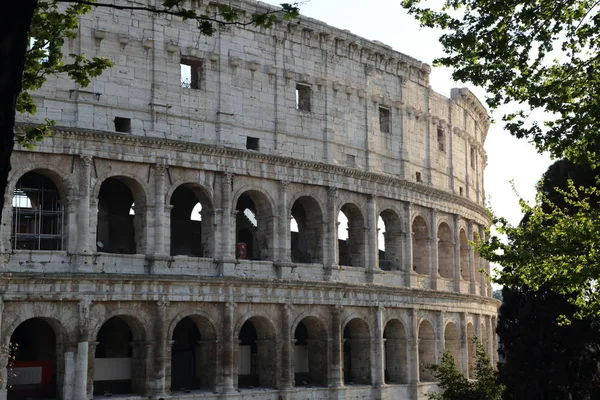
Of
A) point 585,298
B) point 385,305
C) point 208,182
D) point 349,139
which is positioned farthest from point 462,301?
point 585,298

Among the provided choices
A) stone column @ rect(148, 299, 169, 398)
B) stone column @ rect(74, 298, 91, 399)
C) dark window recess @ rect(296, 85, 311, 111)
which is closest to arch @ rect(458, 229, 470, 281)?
dark window recess @ rect(296, 85, 311, 111)

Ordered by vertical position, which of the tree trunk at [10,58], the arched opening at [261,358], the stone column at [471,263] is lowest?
the arched opening at [261,358]

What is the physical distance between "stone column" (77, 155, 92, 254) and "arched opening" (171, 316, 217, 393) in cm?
430

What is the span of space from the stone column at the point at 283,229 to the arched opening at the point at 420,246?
8.76 metres

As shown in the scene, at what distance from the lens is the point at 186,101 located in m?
30.5

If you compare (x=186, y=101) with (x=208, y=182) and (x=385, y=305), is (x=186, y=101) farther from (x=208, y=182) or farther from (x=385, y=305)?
(x=385, y=305)

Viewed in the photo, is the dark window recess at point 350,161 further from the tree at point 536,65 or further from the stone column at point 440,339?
the tree at point 536,65

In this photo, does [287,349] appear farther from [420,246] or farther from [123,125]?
[420,246]

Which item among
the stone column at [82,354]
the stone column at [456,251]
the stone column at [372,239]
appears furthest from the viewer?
the stone column at [456,251]

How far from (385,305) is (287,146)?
7665 mm

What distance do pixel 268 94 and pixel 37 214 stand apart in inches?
370

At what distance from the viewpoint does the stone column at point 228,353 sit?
29.9m

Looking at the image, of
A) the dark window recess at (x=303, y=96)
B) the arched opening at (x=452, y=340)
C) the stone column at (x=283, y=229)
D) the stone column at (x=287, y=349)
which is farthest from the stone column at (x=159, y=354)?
the arched opening at (x=452, y=340)

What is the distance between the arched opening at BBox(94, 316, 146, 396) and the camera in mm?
28547
